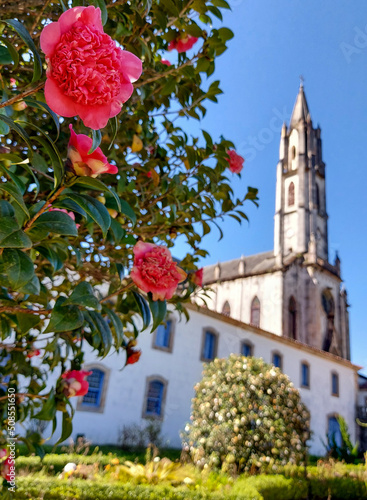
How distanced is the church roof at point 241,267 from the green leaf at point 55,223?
100ft

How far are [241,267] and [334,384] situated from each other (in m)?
12.1

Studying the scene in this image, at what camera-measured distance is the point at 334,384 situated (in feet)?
82.0

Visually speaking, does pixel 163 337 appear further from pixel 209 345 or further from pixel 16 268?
pixel 16 268

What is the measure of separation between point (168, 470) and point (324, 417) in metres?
19.4

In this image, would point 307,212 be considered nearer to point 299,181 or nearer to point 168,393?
point 299,181

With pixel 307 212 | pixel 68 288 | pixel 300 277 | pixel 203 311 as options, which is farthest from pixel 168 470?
pixel 307 212

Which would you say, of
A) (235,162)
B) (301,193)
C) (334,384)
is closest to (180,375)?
(334,384)

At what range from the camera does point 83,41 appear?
817 mm

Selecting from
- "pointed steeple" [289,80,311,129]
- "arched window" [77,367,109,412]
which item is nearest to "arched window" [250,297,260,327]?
"arched window" [77,367,109,412]

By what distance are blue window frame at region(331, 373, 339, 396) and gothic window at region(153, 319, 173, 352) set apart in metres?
14.1

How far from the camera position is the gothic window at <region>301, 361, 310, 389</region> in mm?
22228

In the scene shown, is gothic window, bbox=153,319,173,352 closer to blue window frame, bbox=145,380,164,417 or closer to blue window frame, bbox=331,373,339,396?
blue window frame, bbox=145,380,164,417

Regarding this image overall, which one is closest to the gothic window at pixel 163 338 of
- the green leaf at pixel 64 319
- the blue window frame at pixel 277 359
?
the blue window frame at pixel 277 359

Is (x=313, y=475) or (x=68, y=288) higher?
(x=68, y=288)
